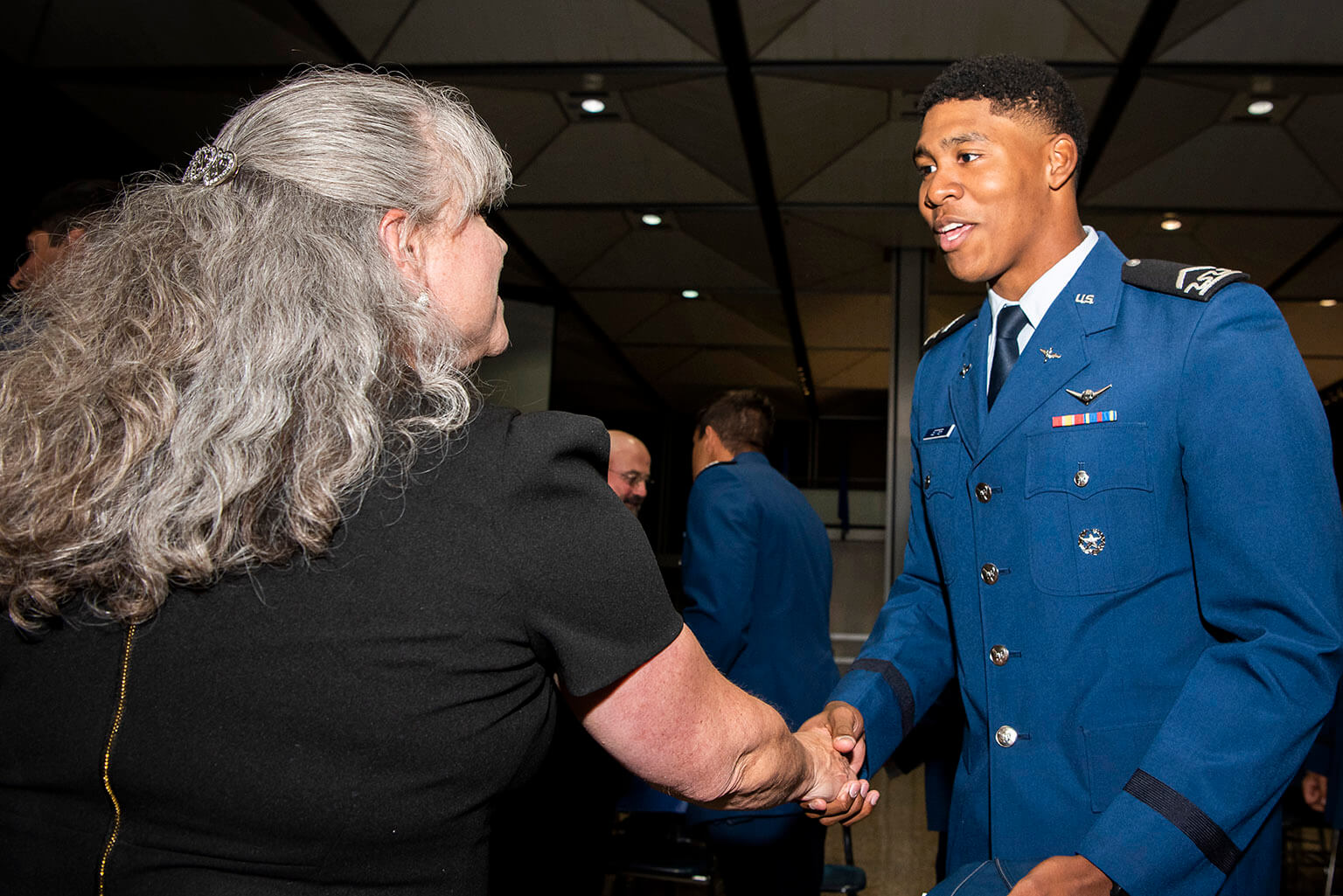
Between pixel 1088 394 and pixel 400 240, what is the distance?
0.94 meters

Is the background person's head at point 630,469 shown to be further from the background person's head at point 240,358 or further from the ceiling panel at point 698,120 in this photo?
the background person's head at point 240,358

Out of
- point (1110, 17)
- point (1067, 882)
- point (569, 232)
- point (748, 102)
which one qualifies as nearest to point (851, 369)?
point (569, 232)

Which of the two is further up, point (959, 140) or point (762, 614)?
point (959, 140)

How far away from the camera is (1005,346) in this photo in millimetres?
1535

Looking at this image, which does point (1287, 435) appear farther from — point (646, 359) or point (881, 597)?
point (646, 359)

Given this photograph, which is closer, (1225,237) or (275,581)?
(275,581)

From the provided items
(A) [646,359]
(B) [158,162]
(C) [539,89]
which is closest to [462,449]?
(C) [539,89]

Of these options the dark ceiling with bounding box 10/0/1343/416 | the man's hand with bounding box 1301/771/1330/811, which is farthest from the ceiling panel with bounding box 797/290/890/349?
the man's hand with bounding box 1301/771/1330/811

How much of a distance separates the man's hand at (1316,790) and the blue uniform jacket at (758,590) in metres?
1.81

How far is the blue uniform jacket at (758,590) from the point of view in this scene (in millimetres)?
3342

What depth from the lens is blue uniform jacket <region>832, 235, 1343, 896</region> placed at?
3.60 feet

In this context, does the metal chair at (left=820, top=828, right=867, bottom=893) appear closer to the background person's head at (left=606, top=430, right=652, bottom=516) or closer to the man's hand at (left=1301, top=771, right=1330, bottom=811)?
Result: the man's hand at (left=1301, top=771, right=1330, bottom=811)

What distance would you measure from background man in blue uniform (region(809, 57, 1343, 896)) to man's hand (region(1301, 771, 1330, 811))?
280 centimetres

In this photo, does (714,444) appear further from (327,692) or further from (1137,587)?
(327,692)
